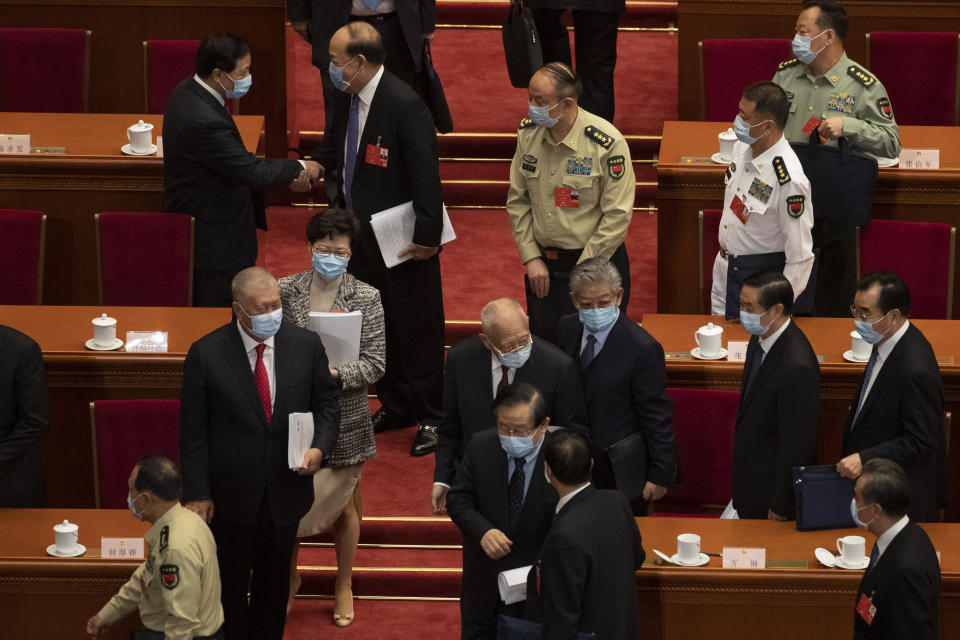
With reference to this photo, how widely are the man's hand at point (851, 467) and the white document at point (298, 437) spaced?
1.57m

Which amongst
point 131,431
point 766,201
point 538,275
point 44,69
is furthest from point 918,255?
point 44,69

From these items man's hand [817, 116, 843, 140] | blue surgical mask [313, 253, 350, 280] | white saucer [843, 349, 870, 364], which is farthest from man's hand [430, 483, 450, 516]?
man's hand [817, 116, 843, 140]

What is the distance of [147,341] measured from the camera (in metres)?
6.04

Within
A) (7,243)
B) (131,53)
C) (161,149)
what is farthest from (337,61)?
(131,53)

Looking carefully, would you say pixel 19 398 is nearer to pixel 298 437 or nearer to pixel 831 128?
pixel 298 437

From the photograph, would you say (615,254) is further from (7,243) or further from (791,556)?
(7,243)

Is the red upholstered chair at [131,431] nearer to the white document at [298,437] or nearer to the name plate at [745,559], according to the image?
the white document at [298,437]

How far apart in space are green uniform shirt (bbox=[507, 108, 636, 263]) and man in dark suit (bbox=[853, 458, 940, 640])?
1.76m

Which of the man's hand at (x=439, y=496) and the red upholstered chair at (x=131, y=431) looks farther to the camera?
the red upholstered chair at (x=131, y=431)

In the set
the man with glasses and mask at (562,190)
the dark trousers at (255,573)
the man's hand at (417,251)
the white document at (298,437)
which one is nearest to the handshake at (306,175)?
the man's hand at (417,251)

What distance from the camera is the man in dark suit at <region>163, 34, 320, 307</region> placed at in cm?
623

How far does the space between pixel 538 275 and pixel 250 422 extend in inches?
55.0

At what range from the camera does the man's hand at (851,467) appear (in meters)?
5.09

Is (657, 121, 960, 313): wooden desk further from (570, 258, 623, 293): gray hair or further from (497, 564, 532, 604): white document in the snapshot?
(497, 564, 532, 604): white document
